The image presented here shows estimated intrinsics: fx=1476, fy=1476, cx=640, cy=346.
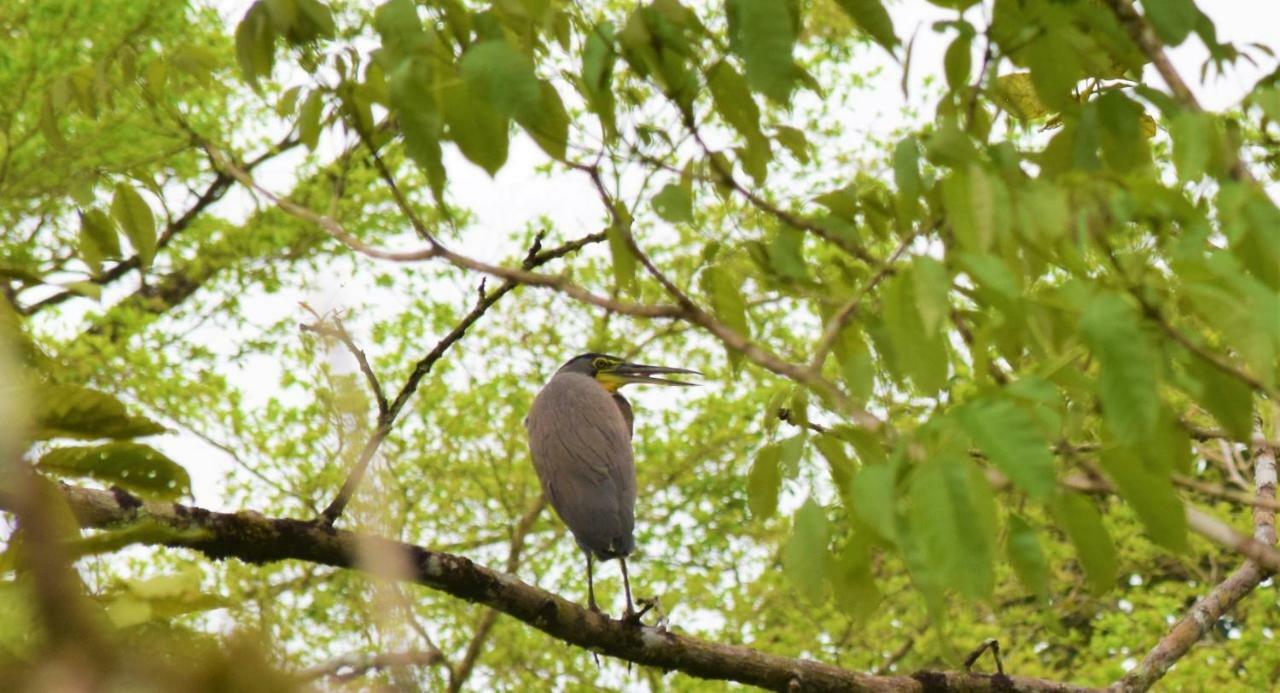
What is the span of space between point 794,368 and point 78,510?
4.50 ft

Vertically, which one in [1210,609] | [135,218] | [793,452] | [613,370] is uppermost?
[613,370]

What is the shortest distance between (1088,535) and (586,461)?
3987mm

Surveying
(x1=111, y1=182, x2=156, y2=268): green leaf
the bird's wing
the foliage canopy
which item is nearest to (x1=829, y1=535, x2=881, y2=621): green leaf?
the foliage canopy

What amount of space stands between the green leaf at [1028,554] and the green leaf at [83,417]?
3.72 feet

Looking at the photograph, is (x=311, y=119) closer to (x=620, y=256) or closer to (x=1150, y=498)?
(x=620, y=256)

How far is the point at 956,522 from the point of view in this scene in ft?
5.57

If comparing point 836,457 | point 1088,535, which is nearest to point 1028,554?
point 1088,535

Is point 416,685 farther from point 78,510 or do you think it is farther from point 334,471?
point 334,471

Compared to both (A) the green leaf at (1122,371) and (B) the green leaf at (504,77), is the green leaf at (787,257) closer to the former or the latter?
(B) the green leaf at (504,77)

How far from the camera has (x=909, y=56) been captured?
2.22m

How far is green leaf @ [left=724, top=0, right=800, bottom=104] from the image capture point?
6.70ft

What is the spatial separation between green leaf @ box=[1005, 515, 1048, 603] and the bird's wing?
3.63 meters

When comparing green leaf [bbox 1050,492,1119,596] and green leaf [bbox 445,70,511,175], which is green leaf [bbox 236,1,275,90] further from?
green leaf [bbox 1050,492,1119,596]

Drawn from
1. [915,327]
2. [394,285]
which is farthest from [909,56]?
[394,285]
